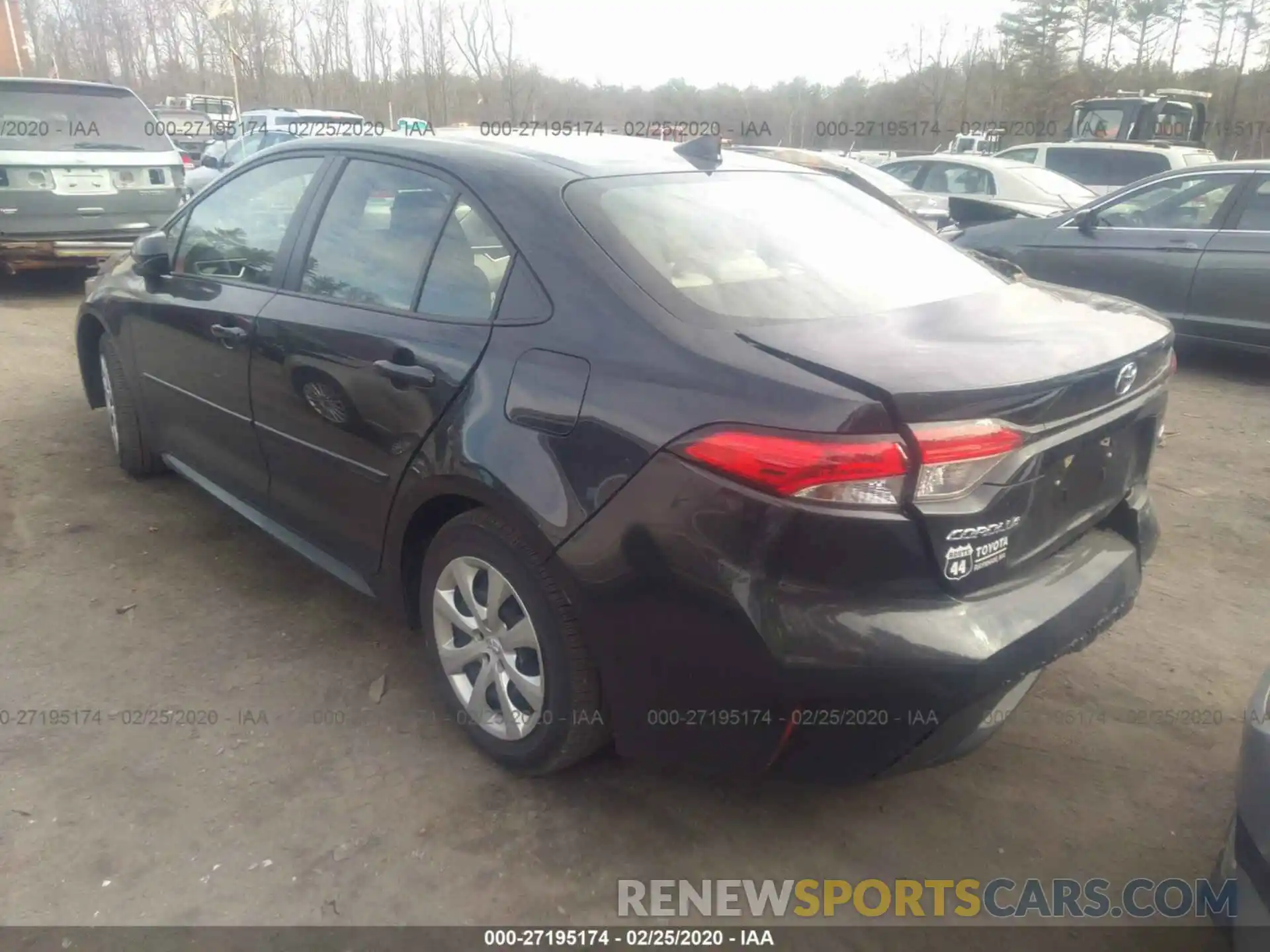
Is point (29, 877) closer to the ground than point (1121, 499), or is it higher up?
closer to the ground

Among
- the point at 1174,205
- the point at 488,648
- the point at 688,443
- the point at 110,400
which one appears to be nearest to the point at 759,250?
the point at 688,443

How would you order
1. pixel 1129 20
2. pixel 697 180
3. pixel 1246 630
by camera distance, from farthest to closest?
pixel 1129 20, pixel 1246 630, pixel 697 180

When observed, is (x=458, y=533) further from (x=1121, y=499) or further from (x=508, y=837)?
(x=1121, y=499)

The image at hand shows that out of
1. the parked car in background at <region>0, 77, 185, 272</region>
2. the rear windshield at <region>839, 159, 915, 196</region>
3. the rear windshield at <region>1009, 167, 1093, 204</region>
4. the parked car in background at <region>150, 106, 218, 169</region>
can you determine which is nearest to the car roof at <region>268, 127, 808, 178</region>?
the parked car in background at <region>0, 77, 185, 272</region>

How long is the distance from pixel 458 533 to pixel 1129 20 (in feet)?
165

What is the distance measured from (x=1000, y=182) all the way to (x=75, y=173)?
936cm

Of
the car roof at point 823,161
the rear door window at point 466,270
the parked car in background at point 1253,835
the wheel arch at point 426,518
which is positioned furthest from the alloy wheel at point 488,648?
the car roof at point 823,161

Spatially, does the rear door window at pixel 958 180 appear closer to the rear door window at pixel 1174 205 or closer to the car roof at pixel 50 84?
the rear door window at pixel 1174 205

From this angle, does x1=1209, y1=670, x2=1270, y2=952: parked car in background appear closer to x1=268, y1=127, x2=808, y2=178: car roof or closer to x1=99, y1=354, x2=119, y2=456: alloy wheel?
x1=268, y1=127, x2=808, y2=178: car roof

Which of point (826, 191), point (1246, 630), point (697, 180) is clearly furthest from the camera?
point (1246, 630)

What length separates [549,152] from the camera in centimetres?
277

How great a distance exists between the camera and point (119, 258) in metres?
4.65

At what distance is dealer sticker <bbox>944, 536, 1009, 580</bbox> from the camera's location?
6.28ft

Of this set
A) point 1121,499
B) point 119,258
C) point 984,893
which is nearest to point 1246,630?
point 1121,499
